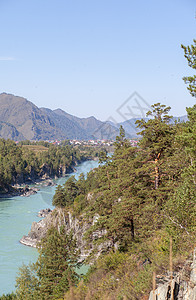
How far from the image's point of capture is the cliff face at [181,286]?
6057 mm

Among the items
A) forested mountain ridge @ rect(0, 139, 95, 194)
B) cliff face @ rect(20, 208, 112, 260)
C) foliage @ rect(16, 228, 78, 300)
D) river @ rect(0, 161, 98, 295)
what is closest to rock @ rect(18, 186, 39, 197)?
river @ rect(0, 161, 98, 295)

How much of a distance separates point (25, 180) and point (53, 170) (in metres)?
15.4

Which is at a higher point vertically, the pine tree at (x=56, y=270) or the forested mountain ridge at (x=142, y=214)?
the forested mountain ridge at (x=142, y=214)

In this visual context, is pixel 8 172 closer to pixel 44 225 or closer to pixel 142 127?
pixel 44 225

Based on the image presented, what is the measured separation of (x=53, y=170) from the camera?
102 m

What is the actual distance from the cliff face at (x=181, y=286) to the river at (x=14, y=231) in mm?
20178

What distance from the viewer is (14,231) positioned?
38219 mm

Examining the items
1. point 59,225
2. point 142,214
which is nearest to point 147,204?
point 142,214

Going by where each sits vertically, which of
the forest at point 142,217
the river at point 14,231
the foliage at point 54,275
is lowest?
the river at point 14,231

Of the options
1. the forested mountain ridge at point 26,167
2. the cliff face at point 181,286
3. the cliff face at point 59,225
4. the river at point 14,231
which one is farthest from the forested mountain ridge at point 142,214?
the forested mountain ridge at point 26,167

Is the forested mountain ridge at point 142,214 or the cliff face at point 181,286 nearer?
the cliff face at point 181,286

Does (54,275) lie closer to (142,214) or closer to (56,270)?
(56,270)

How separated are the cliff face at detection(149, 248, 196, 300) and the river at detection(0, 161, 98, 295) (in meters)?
20.2

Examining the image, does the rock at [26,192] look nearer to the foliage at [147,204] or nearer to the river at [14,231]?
the river at [14,231]
